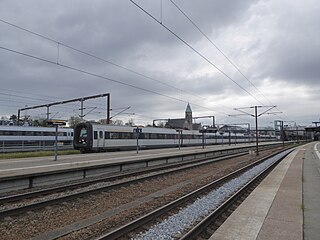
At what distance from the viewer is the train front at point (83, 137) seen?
29.5m

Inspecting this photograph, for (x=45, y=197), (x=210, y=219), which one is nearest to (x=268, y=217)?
(x=210, y=219)

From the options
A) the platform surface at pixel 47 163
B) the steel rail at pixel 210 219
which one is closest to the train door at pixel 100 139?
the platform surface at pixel 47 163

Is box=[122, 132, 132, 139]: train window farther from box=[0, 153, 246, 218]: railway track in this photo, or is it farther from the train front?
box=[0, 153, 246, 218]: railway track

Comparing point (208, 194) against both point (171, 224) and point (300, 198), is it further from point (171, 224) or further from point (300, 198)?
point (171, 224)

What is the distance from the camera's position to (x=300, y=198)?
9648mm

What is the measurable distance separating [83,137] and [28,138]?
49.1 ft

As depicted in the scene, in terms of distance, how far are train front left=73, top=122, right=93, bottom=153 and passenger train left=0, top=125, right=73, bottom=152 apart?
4815 millimetres

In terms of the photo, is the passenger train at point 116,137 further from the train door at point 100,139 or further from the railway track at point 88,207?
the railway track at point 88,207

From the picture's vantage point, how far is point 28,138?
41.0 metres

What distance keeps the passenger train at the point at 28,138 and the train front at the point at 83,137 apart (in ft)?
15.8

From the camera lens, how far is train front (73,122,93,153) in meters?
29.5

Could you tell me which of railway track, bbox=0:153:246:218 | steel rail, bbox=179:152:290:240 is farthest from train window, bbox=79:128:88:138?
steel rail, bbox=179:152:290:240

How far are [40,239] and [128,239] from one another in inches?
67.0

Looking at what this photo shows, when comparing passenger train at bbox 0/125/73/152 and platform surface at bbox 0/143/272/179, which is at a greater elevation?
passenger train at bbox 0/125/73/152
